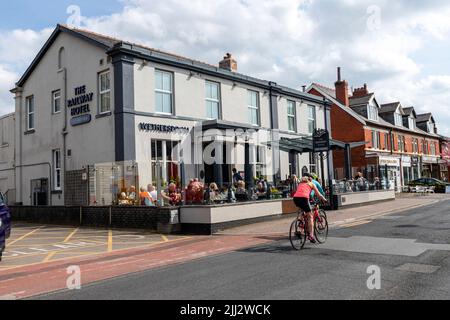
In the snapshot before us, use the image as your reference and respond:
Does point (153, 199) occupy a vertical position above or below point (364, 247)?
above

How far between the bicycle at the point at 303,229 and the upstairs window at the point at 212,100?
1172 cm

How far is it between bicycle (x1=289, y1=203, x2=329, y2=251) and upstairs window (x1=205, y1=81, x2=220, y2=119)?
1172cm

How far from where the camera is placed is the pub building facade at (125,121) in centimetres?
1791

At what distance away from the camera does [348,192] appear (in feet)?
70.5

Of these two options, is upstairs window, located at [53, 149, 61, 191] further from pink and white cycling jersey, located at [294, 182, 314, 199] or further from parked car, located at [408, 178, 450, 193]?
parked car, located at [408, 178, 450, 193]

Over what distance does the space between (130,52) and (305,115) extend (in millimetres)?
14465

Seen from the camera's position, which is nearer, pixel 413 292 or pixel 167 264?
pixel 413 292

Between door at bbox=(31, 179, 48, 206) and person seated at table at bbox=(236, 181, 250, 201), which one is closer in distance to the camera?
person seated at table at bbox=(236, 181, 250, 201)

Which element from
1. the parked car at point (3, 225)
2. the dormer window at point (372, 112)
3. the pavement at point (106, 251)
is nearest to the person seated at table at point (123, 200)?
the pavement at point (106, 251)

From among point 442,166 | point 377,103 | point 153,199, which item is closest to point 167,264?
point 153,199

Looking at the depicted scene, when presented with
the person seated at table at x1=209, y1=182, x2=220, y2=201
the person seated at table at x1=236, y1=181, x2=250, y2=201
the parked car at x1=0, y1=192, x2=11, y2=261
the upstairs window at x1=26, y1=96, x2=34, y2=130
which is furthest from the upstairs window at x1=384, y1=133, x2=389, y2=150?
the parked car at x1=0, y1=192, x2=11, y2=261

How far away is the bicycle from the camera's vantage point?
396 inches

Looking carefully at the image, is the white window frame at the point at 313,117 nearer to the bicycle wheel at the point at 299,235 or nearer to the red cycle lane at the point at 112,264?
the red cycle lane at the point at 112,264
